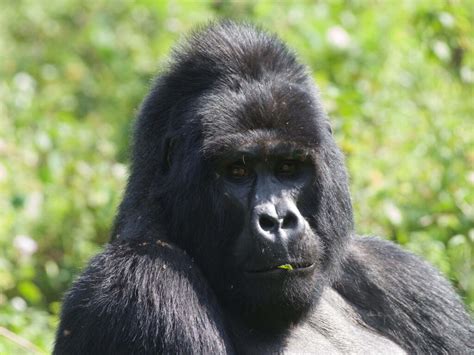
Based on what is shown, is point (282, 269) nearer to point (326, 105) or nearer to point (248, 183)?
point (248, 183)

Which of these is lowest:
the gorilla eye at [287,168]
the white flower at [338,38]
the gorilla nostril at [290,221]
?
the gorilla nostril at [290,221]

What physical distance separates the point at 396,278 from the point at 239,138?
1360 mm

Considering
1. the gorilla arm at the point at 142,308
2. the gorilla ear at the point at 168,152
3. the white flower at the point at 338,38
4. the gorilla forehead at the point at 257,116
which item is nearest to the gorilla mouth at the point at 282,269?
the gorilla arm at the point at 142,308

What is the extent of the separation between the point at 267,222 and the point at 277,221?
0.05m

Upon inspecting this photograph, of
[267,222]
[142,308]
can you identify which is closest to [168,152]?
[267,222]

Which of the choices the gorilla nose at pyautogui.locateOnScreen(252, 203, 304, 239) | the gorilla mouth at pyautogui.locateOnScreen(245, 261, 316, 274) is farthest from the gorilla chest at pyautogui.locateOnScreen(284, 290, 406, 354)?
the gorilla nose at pyautogui.locateOnScreen(252, 203, 304, 239)

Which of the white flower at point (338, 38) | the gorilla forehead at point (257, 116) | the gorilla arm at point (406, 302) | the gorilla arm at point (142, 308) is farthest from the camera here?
the white flower at point (338, 38)

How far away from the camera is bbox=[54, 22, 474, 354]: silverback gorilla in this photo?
4230 millimetres

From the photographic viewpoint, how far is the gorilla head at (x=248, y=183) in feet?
14.1

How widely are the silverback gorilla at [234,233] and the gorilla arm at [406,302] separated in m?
0.01

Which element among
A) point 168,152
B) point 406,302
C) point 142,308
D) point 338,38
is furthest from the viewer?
point 338,38

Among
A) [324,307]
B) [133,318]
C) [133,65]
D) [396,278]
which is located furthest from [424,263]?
[133,65]

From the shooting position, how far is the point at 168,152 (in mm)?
4703

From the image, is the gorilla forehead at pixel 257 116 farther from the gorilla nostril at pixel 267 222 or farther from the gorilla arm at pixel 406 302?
the gorilla arm at pixel 406 302
